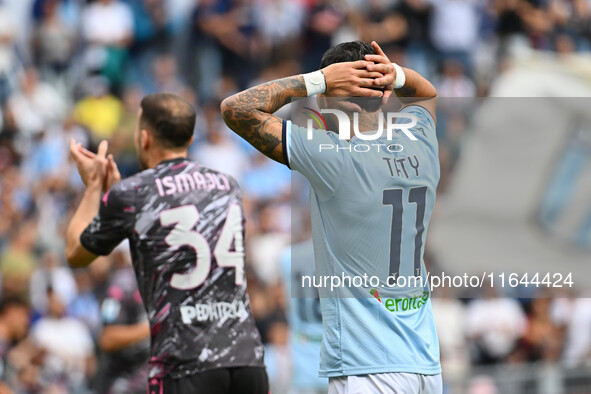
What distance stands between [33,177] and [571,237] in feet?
24.4

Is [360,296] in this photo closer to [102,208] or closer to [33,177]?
[102,208]

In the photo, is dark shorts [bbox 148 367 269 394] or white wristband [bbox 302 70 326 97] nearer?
white wristband [bbox 302 70 326 97]

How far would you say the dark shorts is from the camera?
4.86m

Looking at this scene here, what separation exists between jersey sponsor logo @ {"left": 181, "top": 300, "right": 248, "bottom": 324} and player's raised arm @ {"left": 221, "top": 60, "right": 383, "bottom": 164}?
0.97 m

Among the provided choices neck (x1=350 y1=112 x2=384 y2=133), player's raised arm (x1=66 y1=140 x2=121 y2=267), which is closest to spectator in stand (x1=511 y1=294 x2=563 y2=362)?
player's raised arm (x1=66 y1=140 x2=121 y2=267)

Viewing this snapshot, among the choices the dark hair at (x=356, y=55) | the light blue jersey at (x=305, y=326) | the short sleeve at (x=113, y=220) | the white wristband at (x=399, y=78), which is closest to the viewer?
the dark hair at (x=356, y=55)

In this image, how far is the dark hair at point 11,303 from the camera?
1030cm

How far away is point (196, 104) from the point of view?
601 inches

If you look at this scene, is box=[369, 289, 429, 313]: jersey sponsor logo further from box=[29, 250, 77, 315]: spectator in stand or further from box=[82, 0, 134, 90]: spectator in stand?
box=[82, 0, 134, 90]: spectator in stand

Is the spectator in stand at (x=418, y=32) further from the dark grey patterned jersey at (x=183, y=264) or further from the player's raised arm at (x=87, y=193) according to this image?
the dark grey patterned jersey at (x=183, y=264)

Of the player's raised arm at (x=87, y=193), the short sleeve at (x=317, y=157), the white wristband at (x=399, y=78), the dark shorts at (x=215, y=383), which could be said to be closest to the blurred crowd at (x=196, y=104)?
the player's raised arm at (x=87, y=193)

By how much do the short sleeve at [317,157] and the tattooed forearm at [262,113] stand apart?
0.06 metres

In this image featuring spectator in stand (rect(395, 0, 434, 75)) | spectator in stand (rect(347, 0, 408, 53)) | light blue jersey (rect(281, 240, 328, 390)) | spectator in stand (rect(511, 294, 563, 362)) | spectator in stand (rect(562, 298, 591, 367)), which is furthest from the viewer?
spectator in stand (rect(395, 0, 434, 75))

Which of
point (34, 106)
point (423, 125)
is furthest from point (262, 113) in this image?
point (34, 106)
